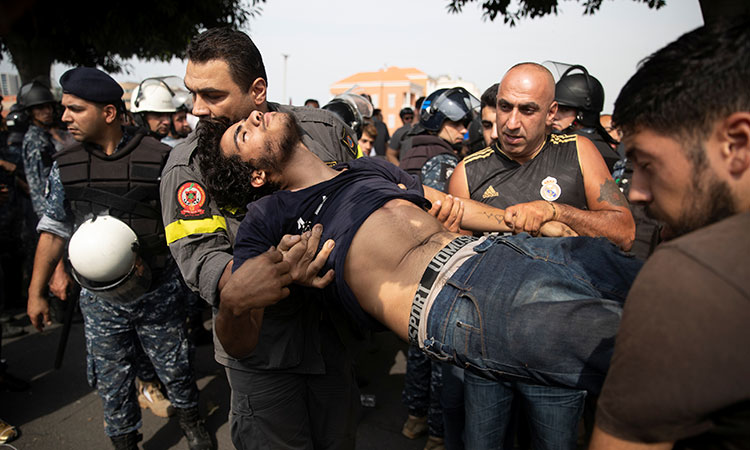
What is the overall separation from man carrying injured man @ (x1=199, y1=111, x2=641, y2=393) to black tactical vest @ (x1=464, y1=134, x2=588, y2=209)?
1.18 feet

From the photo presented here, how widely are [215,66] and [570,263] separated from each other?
1889mm

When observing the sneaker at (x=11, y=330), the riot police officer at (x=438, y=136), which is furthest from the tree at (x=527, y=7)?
the sneaker at (x=11, y=330)

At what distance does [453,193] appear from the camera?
2756 mm

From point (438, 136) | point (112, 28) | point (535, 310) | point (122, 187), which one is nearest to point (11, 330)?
point (122, 187)

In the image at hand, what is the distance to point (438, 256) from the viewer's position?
66.0 inches

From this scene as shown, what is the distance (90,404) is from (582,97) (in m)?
4.90

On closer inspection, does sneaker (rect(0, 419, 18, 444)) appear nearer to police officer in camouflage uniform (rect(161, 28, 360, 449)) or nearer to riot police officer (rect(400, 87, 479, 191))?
police officer in camouflage uniform (rect(161, 28, 360, 449))

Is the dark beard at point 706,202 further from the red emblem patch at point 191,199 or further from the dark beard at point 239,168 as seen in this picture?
the red emblem patch at point 191,199

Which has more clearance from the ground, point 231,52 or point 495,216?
point 231,52

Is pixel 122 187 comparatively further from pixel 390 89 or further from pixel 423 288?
pixel 390 89

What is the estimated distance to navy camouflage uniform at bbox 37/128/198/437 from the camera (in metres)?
2.98

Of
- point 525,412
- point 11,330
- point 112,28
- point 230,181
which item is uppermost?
point 112,28

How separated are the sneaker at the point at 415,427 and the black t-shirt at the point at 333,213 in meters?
2.00

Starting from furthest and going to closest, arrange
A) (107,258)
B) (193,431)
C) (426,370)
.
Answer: (426,370) → (193,431) → (107,258)
